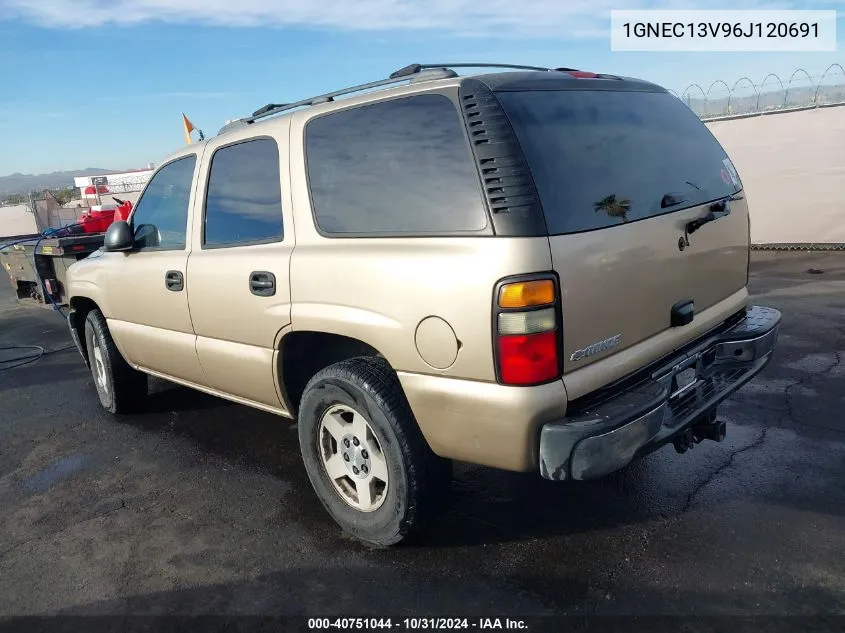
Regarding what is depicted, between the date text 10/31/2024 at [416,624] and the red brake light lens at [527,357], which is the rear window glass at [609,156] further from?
the date text 10/31/2024 at [416,624]

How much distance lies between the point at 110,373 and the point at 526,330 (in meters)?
3.79

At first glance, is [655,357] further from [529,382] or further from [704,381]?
[529,382]

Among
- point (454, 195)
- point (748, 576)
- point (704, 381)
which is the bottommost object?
point (748, 576)

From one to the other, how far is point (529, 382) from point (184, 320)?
241 centimetres

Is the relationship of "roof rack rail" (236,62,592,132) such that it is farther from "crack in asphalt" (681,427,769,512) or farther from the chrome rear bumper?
"crack in asphalt" (681,427,769,512)

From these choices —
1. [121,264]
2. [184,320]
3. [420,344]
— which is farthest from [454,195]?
[121,264]

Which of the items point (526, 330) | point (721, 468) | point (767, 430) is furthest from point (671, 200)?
point (767, 430)

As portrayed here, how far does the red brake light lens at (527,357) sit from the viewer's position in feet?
7.90

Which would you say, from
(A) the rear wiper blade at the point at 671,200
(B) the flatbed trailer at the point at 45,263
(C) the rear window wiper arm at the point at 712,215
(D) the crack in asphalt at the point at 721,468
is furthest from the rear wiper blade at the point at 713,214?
(B) the flatbed trailer at the point at 45,263

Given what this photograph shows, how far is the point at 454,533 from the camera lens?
10.4ft

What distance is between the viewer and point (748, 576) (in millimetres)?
2689

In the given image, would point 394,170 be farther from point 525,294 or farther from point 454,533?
point 454,533

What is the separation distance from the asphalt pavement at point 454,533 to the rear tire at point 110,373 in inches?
16.1

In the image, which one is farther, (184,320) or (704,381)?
(184,320)
